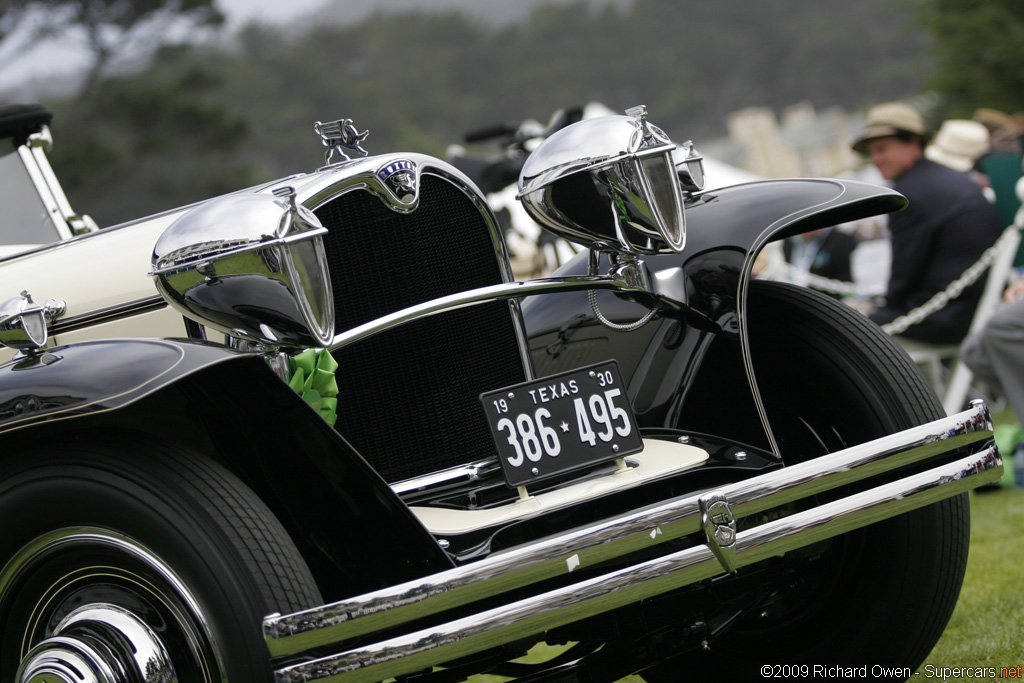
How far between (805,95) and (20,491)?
99.2 meters

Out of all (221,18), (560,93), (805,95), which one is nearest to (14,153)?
(221,18)

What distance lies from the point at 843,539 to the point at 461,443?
0.97 meters

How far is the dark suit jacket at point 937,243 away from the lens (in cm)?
607

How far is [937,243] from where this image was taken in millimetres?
6148

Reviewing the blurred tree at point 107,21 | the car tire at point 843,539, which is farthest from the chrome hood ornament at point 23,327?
the blurred tree at point 107,21

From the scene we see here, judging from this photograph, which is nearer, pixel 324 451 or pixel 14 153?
pixel 324 451

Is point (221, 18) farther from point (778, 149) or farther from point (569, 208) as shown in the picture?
point (569, 208)

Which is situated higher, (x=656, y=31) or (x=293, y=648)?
(x=656, y=31)

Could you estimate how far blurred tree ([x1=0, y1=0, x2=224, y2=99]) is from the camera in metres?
34.6

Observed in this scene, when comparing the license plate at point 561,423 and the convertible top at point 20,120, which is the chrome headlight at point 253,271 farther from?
the convertible top at point 20,120

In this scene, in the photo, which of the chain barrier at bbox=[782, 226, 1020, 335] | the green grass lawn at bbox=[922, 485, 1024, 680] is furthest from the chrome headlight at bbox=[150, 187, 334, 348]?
the chain barrier at bbox=[782, 226, 1020, 335]

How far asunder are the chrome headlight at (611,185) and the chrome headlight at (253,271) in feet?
2.55

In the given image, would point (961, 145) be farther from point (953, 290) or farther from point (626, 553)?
point (626, 553)

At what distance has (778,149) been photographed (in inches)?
1412
